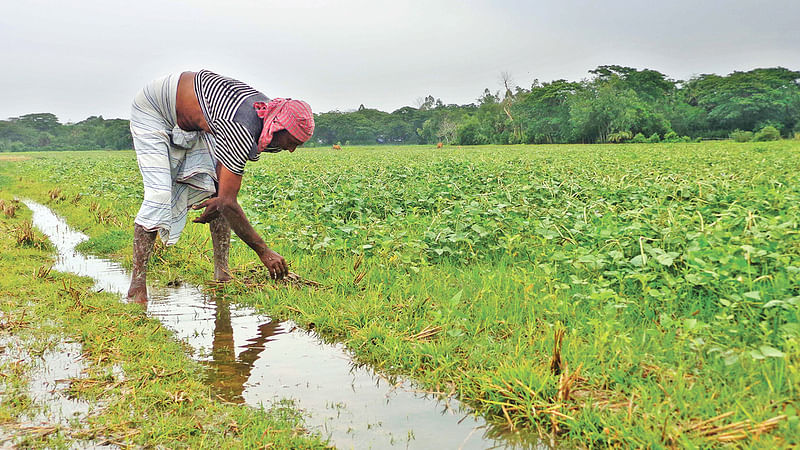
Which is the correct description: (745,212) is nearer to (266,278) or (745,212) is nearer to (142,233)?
(266,278)

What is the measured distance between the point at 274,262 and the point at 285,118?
1.11 metres

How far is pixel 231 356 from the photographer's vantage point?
3369 millimetres

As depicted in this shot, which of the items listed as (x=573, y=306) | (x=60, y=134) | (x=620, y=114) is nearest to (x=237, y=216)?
(x=573, y=306)

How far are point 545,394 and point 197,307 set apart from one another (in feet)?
9.50

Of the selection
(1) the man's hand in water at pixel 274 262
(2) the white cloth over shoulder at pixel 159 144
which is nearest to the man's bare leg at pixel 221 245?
(2) the white cloth over shoulder at pixel 159 144

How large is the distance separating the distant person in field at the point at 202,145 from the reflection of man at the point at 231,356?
A: 0.53m

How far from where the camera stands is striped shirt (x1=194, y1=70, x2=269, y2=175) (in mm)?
3877

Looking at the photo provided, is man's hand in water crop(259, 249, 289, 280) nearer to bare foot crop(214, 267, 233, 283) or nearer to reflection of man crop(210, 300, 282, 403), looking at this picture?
reflection of man crop(210, 300, 282, 403)

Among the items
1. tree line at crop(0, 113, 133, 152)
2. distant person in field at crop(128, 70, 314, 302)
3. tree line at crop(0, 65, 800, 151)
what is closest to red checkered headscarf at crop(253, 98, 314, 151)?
distant person in field at crop(128, 70, 314, 302)

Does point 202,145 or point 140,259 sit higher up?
point 202,145

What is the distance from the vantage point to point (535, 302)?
375cm

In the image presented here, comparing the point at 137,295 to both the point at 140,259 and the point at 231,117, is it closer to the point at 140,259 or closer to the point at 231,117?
the point at 140,259

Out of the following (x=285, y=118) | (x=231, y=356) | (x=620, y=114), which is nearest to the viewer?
(x=231, y=356)

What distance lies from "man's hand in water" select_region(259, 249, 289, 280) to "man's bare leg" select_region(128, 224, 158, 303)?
904 mm
